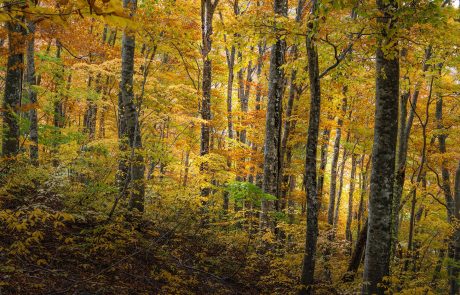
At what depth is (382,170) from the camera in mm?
5809

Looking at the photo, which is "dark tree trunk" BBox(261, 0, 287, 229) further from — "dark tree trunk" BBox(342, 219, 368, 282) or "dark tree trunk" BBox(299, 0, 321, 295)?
"dark tree trunk" BBox(299, 0, 321, 295)

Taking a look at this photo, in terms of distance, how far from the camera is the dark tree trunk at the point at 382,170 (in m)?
5.75

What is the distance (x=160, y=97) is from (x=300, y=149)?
10.1m

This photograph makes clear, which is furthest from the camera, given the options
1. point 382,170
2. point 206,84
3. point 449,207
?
point 449,207

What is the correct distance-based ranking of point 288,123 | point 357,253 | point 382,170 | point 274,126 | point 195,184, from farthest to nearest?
1. point 288,123
2. point 274,126
3. point 195,184
4. point 357,253
5. point 382,170

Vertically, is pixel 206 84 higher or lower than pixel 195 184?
higher

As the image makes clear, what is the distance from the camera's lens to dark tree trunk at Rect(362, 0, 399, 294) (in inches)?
226

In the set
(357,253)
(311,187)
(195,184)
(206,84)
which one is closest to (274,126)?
(195,184)

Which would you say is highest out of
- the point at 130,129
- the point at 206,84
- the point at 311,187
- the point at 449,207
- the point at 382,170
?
the point at 206,84

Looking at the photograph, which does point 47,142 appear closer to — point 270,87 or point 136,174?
point 136,174

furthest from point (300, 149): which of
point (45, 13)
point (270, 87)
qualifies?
point (45, 13)

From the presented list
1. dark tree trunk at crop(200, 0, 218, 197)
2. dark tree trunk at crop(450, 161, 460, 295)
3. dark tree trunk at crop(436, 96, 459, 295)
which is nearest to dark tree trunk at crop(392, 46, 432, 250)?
dark tree trunk at crop(436, 96, 459, 295)

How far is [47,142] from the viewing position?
13078 mm

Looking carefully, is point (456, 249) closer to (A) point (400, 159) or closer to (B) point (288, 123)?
(A) point (400, 159)
